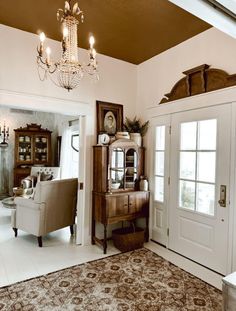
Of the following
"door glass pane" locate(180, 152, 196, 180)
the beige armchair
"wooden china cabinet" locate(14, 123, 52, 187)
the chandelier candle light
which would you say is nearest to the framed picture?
the beige armchair

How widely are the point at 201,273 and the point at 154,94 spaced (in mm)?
2649

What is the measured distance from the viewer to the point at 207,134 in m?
2.89

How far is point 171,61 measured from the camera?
3.40 metres

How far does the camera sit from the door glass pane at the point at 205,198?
281cm

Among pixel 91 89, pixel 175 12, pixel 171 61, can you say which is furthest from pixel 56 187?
pixel 175 12

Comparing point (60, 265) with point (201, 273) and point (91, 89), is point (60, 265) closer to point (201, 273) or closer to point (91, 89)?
point (201, 273)

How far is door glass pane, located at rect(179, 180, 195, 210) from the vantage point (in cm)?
306

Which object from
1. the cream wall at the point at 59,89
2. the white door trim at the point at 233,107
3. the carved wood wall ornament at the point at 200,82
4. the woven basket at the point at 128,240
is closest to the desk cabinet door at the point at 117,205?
the woven basket at the point at 128,240

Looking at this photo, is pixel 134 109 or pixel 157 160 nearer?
pixel 157 160

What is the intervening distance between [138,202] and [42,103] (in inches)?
80.7

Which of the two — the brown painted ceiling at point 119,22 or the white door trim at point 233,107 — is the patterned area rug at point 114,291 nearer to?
the white door trim at point 233,107

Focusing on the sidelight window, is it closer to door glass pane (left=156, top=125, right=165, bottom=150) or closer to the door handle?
the door handle

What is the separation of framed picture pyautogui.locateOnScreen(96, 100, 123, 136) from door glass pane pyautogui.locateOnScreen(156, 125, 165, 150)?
0.65m

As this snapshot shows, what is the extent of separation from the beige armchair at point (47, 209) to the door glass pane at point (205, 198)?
203 centimetres
